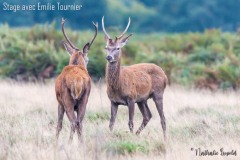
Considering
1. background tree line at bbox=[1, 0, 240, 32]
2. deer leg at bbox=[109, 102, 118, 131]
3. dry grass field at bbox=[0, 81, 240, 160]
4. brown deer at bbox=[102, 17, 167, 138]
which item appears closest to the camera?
dry grass field at bbox=[0, 81, 240, 160]

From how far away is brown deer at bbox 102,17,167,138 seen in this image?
12992 millimetres

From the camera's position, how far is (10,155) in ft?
32.9

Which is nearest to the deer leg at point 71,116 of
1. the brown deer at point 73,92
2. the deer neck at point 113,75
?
the brown deer at point 73,92

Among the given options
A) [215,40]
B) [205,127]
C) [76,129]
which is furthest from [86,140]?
[215,40]

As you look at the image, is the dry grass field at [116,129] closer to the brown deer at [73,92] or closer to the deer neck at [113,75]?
the brown deer at [73,92]

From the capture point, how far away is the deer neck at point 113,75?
13.0 meters

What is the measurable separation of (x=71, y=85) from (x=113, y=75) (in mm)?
1964

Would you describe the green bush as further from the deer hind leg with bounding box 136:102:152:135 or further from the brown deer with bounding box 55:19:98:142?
the brown deer with bounding box 55:19:98:142

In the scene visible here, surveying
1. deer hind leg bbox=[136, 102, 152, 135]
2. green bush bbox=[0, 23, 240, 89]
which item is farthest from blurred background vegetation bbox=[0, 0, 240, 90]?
deer hind leg bbox=[136, 102, 152, 135]

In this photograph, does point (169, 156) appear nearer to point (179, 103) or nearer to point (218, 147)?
point (218, 147)

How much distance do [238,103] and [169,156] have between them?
20.7ft

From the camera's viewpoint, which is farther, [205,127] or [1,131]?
[205,127]

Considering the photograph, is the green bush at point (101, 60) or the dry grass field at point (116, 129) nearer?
the dry grass field at point (116, 129)

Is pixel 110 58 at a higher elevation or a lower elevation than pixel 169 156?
higher
